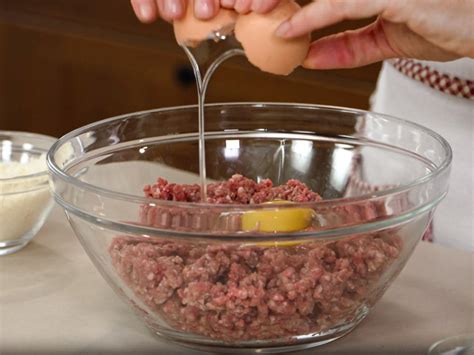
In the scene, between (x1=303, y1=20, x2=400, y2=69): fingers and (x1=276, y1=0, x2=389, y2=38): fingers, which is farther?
(x1=303, y1=20, x2=400, y2=69): fingers

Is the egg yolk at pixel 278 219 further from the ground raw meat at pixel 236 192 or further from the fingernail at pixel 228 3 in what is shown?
the fingernail at pixel 228 3

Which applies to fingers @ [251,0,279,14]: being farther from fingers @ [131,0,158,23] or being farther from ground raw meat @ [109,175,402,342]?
ground raw meat @ [109,175,402,342]

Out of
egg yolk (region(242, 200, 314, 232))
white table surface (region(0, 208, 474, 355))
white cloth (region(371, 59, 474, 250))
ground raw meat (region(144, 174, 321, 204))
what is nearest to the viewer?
egg yolk (region(242, 200, 314, 232))

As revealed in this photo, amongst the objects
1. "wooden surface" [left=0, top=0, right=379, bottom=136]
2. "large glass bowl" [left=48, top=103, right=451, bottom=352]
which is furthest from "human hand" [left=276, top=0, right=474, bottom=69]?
"wooden surface" [left=0, top=0, right=379, bottom=136]

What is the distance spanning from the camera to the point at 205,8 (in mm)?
1006

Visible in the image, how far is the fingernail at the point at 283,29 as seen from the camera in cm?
99

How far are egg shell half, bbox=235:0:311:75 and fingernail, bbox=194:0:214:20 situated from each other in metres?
0.03

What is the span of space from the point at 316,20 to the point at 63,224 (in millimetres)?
508

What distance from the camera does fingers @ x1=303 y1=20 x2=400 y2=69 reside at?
115 cm

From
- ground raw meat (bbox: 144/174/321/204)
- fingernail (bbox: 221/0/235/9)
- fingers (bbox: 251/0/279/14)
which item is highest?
fingernail (bbox: 221/0/235/9)

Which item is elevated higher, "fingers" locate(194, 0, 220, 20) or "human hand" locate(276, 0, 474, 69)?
"fingers" locate(194, 0, 220, 20)

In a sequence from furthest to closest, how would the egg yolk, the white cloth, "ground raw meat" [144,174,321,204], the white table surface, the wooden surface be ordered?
the wooden surface < the white cloth < "ground raw meat" [144,174,321,204] < the white table surface < the egg yolk

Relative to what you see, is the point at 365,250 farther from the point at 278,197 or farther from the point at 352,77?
the point at 352,77

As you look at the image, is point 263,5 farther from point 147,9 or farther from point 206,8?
point 147,9
